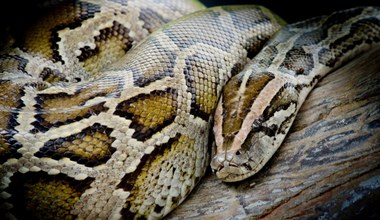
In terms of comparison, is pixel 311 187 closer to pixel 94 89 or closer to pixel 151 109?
pixel 151 109

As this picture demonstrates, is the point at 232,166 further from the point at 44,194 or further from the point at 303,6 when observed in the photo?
the point at 303,6

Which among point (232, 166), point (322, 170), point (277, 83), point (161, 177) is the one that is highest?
point (277, 83)

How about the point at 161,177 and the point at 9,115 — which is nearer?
the point at 9,115

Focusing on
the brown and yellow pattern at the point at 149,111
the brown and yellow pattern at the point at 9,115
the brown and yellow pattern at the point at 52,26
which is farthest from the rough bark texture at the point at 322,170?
the brown and yellow pattern at the point at 52,26

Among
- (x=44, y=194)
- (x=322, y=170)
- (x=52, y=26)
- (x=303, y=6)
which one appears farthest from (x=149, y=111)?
(x=303, y=6)

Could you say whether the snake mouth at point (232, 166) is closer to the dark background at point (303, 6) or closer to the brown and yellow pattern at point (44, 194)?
the brown and yellow pattern at point (44, 194)

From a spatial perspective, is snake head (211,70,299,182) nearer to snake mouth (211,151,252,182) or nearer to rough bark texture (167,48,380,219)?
snake mouth (211,151,252,182)
